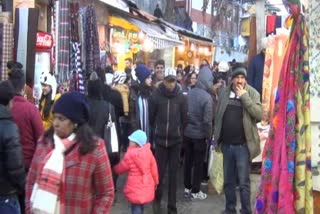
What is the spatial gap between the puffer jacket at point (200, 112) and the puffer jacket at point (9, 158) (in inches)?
156

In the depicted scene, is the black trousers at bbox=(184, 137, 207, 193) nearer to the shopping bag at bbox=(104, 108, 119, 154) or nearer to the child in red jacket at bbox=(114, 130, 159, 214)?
the shopping bag at bbox=(104, 108, 119, 154)

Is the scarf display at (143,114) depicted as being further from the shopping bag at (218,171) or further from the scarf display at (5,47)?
the scarf display at (5,47)

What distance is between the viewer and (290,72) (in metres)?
3.45

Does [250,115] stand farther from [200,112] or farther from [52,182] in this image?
[52,182]

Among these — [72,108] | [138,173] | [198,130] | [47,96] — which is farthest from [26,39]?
[72,108]

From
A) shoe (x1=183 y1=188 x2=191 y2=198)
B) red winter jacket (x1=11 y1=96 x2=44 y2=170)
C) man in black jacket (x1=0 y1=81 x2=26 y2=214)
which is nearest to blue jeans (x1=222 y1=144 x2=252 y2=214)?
shoe (x1=183 y1=188 x2=191 y2=198)

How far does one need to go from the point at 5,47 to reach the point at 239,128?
140 inches

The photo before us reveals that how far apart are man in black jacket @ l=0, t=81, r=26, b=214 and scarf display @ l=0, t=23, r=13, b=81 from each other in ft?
10.4

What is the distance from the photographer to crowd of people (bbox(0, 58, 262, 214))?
11.2 feet

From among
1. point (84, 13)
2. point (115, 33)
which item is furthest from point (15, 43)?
point (115, 33)

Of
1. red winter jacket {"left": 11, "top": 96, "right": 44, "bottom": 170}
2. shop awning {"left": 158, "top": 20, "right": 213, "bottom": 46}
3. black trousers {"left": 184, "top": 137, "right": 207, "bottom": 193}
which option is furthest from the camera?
shop awning {"left": 158, "top": 20, "right": 213, "bottom": 46}

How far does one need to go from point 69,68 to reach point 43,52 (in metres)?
0.48

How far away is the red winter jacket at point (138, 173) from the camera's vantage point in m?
6.27

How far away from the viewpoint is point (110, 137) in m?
7.31
